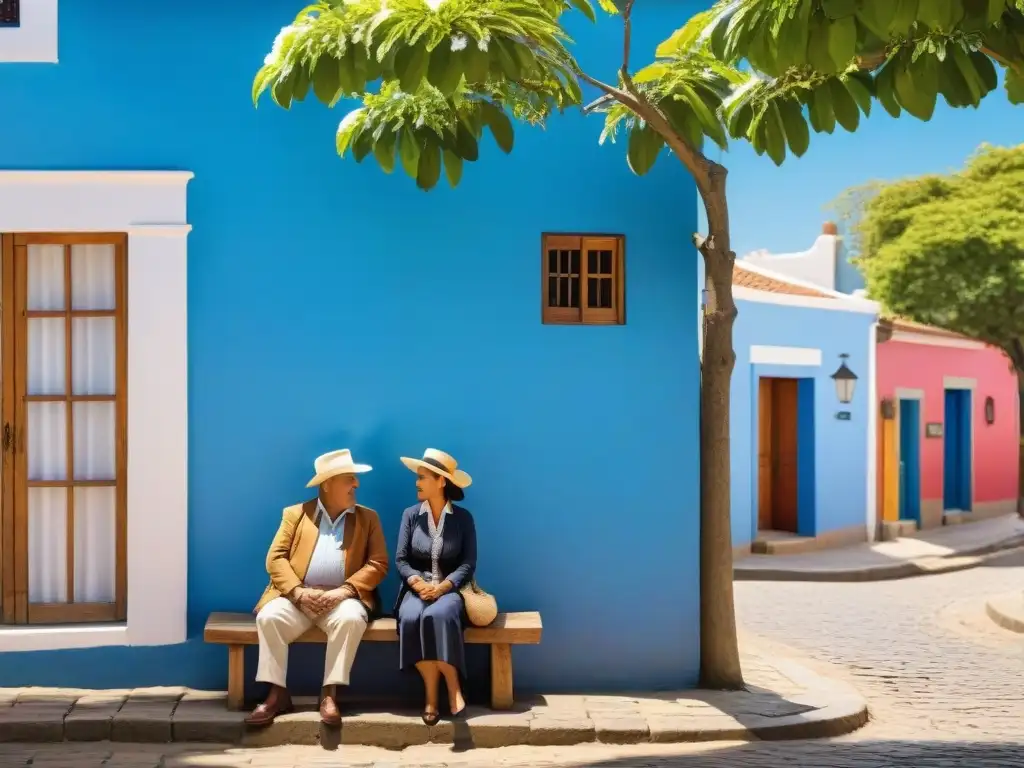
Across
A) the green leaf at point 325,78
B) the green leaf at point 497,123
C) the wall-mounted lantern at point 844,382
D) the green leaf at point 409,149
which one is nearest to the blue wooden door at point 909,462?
the wall-mounted lantern at point 844,382

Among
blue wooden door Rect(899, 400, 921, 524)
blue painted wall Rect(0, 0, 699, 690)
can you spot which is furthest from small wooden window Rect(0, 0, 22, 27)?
blue wooden door Rect(899, 400, 921, 524)

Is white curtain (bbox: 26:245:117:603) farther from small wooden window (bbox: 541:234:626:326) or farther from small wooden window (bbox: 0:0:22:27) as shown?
small wooden window (bbox: 541:234:626:326)

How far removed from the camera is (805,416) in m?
17.7

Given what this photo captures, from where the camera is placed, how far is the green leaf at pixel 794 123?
5559 millimetres

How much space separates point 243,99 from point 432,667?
3.29m

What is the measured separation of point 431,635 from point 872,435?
44.4 ft

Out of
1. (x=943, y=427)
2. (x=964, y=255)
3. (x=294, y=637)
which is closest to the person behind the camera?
(x=294, y=637)

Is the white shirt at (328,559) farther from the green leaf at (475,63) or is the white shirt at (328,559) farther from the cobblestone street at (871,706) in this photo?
the green leaf at (475,63)

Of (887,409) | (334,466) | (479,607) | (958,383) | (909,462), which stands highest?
(958,383)

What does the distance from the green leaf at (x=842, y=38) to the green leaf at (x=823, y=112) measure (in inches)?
42.8

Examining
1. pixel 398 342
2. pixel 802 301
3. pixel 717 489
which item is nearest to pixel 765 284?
pixel 802 301

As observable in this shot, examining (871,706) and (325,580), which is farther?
(871,706)

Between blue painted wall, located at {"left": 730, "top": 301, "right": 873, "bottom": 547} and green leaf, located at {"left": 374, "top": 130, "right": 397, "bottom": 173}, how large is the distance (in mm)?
10317

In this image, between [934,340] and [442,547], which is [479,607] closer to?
[442,547]
